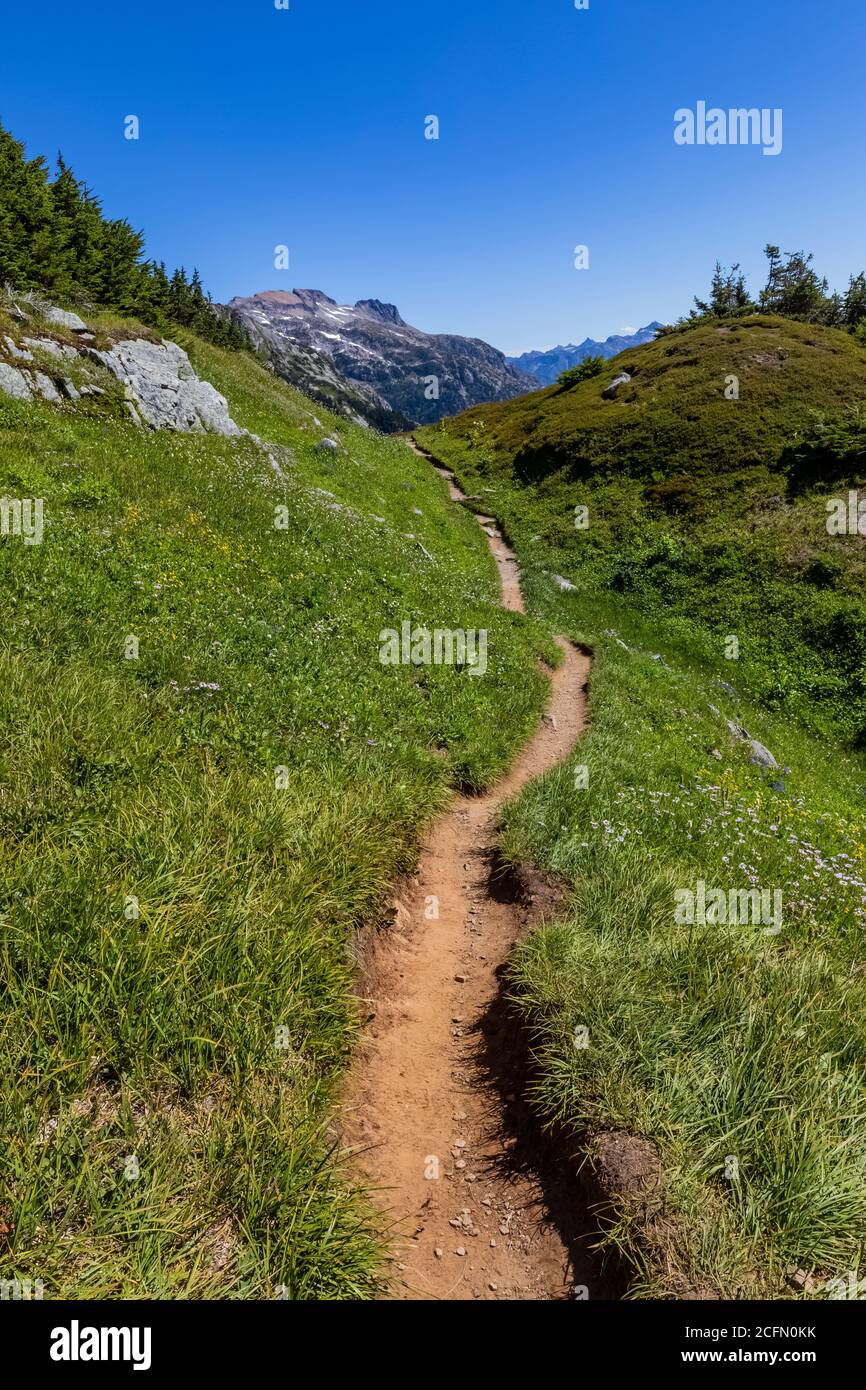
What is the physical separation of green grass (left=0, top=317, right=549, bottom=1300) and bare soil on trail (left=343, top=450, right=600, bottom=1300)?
0.52m

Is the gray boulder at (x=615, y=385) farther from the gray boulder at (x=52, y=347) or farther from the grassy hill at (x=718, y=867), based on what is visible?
the gray boulder at (x=52, y=347)

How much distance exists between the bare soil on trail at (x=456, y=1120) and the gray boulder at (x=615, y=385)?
54.5 meters

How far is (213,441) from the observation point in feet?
75.6

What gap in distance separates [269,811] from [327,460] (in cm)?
2775

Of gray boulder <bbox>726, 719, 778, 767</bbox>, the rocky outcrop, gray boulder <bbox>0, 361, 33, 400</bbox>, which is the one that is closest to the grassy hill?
gray boulder <bbox>726, 719, 778, 767</bbox>

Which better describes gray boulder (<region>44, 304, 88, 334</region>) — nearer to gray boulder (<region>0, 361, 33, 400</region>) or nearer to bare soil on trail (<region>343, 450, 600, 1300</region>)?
gray boulder (<region>0, 361, 33, 400</region>)

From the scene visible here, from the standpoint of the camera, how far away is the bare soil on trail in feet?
14.3

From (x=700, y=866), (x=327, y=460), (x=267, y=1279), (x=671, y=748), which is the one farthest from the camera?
(x=327, y=460)

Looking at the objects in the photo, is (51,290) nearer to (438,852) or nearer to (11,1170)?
(438,852)

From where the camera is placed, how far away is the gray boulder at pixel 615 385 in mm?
52812

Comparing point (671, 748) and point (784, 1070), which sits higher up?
point (671, 748)

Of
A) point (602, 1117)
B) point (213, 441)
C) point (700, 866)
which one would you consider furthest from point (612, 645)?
point (602, 1117)
